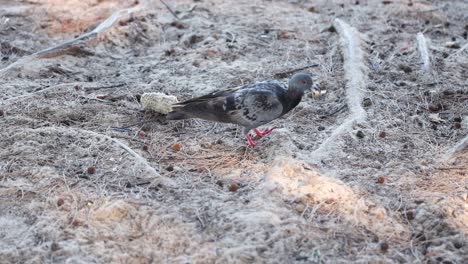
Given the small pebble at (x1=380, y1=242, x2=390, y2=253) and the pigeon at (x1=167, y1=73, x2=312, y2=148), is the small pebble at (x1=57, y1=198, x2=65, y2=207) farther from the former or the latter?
the small pebble at (x1=380, y1=242, x2=390, y2=253)

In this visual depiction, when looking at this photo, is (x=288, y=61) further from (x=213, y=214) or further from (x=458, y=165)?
(x=213, y=214)

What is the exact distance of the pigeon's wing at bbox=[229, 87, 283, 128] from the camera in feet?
15.5

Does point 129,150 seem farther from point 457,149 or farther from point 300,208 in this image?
point 457,149

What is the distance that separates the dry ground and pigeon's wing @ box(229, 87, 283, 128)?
0.30 metres

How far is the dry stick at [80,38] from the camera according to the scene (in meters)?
6.47

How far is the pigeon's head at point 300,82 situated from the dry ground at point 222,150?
1.52 ft

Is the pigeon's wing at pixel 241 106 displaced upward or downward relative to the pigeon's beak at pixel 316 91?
upward

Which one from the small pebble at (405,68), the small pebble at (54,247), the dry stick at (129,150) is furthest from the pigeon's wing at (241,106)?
the small pebble at (405,68)

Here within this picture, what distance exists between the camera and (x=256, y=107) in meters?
4.72

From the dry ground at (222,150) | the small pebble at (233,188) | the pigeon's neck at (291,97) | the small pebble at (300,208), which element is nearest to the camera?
the dry ground at (222,150)

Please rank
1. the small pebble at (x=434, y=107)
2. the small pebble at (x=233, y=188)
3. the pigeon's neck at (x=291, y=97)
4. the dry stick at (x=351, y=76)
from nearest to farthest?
the small pebble at (x=233, y=188), the pigeon's neck at (x=291, y=97), the dry stick at (x=351, y=76), the small pebble at (x=434, y=107)

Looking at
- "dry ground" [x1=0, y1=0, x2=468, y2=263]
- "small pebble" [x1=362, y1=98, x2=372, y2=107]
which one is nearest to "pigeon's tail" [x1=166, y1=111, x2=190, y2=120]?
"dry ground" [x1=0, y1=0, x2=468, y2=263]

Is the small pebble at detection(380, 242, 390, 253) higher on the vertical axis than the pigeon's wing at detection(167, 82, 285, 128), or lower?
lower

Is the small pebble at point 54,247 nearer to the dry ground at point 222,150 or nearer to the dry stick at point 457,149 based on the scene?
the dry ground at point 222,150
